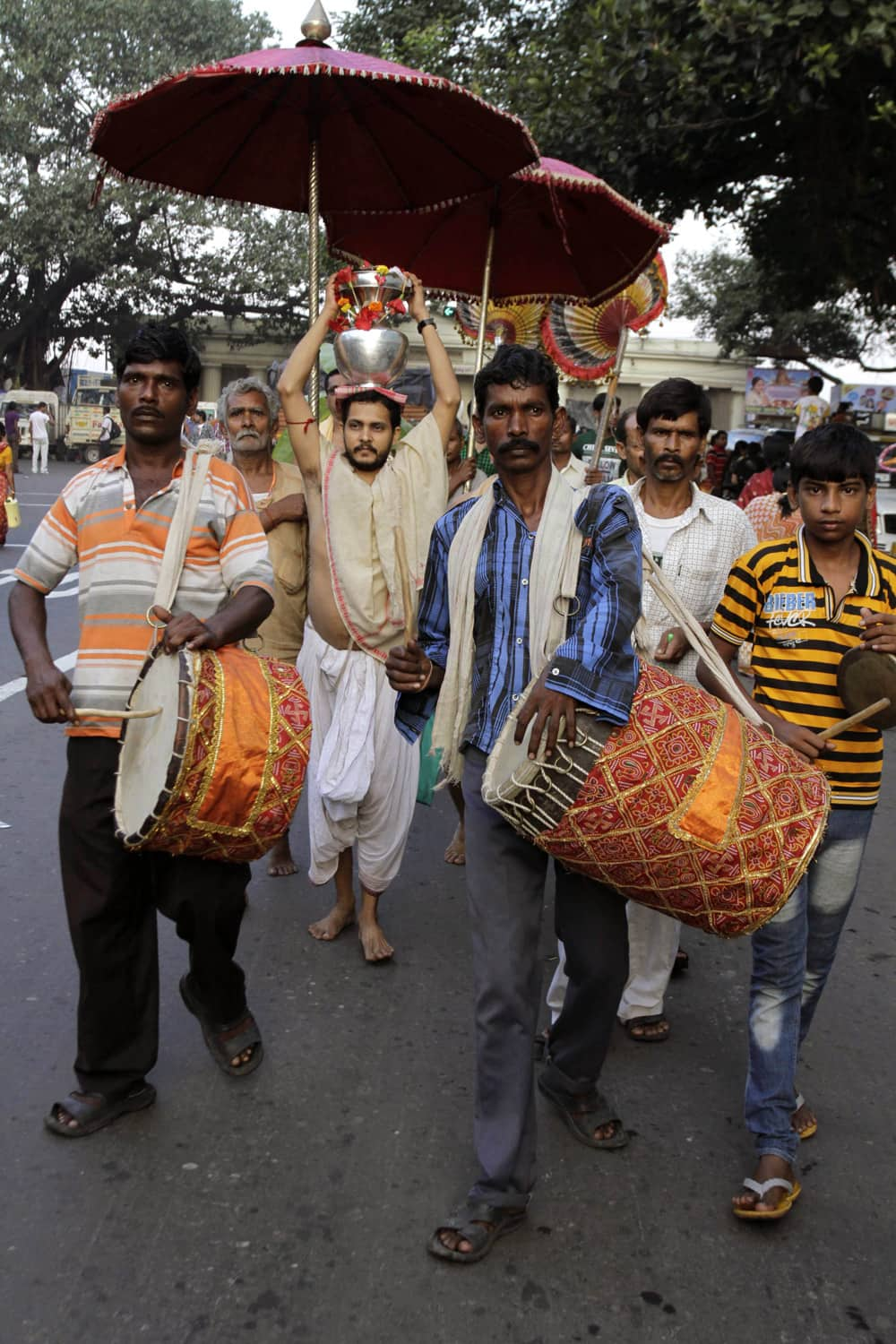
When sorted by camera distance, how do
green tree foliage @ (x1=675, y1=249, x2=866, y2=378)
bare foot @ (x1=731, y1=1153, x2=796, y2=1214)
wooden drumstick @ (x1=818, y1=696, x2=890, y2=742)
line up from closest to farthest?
wooden drumstick @ (x1=818, y1=696, x2=890, y2=742) → bare foot @ (x1=731, y1=1153, x2=796, y2=1214) → green tree foliage @ (x1=675, y1=249, x2=866, y2=378)

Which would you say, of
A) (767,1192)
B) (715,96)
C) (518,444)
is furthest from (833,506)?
(715,96)

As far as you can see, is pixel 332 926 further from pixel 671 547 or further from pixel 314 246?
pixel 314 246

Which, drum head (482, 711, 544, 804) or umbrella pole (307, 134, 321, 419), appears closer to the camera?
drum head (482, 711, 544, 804)

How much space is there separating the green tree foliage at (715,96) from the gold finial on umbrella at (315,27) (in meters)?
6.25

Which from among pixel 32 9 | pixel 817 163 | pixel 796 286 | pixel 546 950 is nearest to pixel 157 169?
pixel 546 950

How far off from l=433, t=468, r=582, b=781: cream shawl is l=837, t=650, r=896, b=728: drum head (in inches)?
26.8

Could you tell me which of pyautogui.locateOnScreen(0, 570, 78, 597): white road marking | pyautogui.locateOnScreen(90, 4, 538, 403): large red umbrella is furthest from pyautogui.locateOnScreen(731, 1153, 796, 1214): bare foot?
pyautogui.locateOnScreen(0, 570, 78, 597): white road marking

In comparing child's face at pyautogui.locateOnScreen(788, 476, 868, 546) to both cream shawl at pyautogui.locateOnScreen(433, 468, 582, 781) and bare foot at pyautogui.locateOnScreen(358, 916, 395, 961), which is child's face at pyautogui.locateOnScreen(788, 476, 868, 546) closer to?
cream shawl at pyautogui.locateOnScreen(433, 468, 582, 781)

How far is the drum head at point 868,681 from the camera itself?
2.95 metres

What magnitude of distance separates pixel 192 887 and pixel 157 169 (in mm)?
3090

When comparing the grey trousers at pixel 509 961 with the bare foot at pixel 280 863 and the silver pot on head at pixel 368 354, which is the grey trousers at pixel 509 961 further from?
the bare foot at pixel 280 863

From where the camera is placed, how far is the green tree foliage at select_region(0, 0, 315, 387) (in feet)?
122

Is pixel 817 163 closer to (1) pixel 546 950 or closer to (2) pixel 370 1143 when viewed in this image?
(1) pixel 546 950

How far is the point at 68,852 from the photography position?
3291 mm
